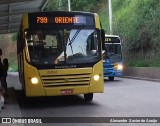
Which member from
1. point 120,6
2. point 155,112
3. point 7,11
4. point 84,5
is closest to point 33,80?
point 155,112

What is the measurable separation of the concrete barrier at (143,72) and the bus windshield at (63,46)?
14366mm

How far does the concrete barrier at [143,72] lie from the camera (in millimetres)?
28469

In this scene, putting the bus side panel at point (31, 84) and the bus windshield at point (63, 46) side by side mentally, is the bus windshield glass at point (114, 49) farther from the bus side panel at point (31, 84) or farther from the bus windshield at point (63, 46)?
the bus side panel at point (31, 84)

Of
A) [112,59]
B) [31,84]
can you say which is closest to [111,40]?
[112,59]

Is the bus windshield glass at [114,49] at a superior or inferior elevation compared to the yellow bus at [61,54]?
inferior

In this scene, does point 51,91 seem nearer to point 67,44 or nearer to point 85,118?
point 67,44

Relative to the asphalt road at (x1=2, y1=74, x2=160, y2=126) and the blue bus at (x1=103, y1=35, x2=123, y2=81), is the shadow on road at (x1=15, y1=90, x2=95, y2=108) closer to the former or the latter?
the asphalt road at (x1=2, y1=74, x2=160, y2=126)

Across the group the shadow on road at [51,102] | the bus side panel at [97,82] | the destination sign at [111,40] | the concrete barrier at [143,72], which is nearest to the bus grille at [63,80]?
the bus side panel at [97,82]

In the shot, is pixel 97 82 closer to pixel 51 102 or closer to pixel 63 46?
pixel 63 46

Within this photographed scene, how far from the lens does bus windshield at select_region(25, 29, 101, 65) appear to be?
14047mm

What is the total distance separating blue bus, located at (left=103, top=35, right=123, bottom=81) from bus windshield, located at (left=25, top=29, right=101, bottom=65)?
45.2 ft

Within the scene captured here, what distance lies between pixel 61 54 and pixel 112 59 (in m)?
15.0

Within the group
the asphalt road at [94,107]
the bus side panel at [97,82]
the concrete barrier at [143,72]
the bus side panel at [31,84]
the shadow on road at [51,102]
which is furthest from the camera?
the concrete barrier at [143,72]

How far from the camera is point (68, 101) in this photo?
16250 millimetres
